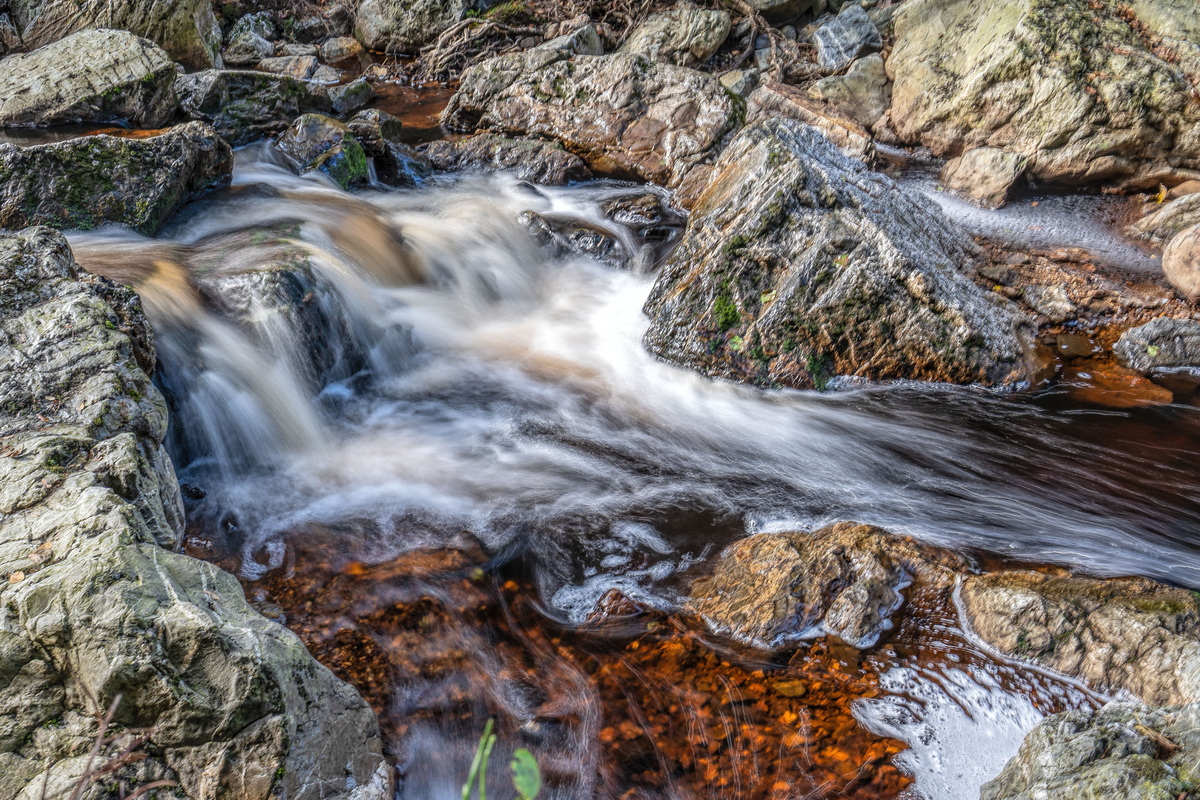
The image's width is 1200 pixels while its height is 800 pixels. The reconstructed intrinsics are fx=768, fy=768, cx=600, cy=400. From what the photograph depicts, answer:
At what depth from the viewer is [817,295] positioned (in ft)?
18.8

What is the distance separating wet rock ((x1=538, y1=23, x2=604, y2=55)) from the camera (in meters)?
10.8

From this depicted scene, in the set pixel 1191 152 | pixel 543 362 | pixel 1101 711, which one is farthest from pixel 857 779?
pixel 1191 152

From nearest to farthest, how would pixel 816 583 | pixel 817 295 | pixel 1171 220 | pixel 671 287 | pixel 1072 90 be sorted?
pixel 816 583 < pixel 817 295 < pixel 671 287 < pixel 1171 220 < pixel 1072 90

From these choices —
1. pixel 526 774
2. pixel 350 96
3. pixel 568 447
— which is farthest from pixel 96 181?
pixel 526 774

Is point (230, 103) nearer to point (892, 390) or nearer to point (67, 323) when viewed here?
point (67, 323)

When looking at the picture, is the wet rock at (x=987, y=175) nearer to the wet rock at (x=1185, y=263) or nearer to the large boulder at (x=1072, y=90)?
the large boulder at (x=1072, y=90)

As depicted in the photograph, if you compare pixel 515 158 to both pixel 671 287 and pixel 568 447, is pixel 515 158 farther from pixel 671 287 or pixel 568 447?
pixel 568 447

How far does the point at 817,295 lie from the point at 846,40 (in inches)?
300

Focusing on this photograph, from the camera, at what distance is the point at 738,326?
6027 millimetres

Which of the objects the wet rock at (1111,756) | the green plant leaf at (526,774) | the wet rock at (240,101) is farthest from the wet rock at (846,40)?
the green plant leaf at (526,774)

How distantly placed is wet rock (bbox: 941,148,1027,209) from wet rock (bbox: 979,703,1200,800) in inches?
296

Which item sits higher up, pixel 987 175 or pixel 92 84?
pixel 987 175

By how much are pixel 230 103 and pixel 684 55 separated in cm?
672

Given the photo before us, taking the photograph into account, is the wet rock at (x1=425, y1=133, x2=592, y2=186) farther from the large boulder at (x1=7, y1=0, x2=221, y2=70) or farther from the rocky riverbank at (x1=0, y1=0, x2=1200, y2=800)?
the large boulder at (x1=7, y1=0, x2=221, y2=70)
